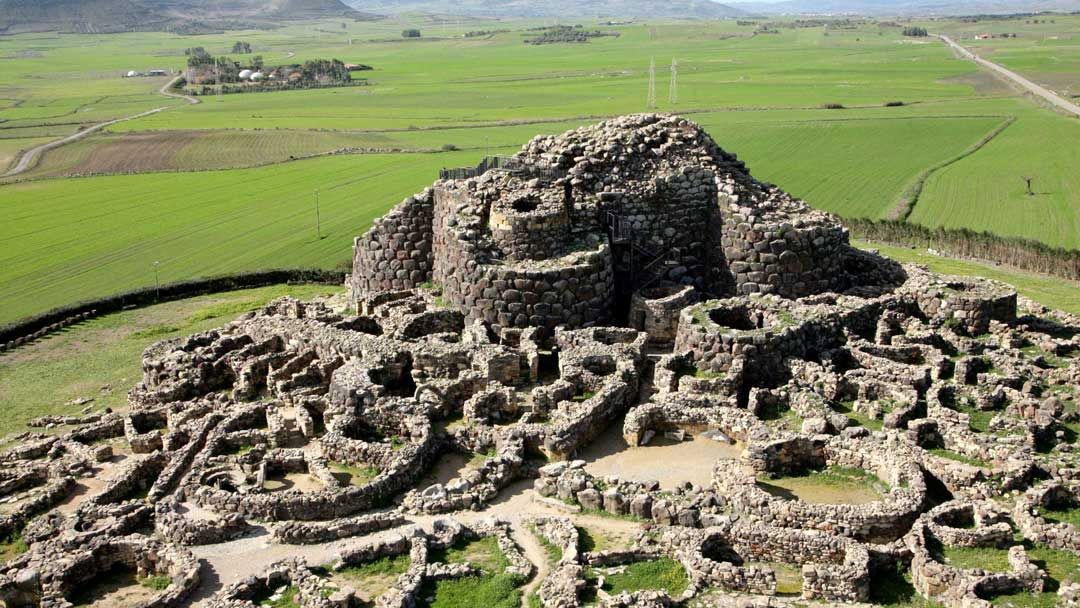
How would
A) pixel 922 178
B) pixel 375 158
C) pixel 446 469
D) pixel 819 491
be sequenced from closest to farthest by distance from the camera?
pixel 819 491 < pixel 446 469 < pixel 922 178 < pixel 375 158

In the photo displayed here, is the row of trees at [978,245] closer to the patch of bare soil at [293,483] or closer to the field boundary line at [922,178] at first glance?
the field boundary line at [922,178]

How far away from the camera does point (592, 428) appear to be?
30500 mm

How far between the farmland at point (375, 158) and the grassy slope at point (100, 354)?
719cm

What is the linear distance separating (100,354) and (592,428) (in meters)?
24.8

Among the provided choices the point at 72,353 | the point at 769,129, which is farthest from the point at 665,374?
the point at 769,129

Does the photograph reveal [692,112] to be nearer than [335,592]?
No

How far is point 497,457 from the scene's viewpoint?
1121 inches

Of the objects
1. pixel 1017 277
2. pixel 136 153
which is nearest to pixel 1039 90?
pixel 1017 277

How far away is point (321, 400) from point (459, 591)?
1201cm

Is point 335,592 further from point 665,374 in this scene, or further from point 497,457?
point 665,374

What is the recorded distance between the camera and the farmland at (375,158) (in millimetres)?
68562

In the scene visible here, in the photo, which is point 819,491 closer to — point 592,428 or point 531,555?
point 592,428

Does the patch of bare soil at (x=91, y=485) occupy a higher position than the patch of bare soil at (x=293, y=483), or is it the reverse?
the patch of bare soil at (x=293, y=483)

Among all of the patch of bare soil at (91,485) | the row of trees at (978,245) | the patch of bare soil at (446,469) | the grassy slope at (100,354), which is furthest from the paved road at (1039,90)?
the patch of bare soil at (91,485)
